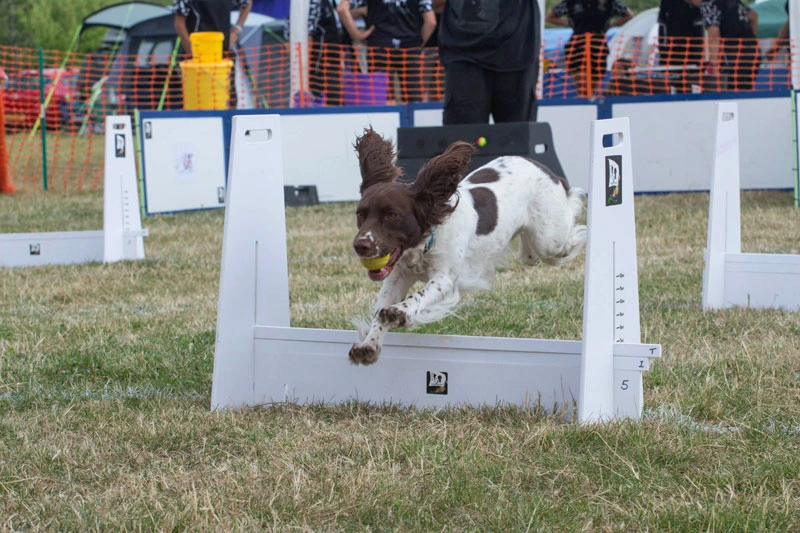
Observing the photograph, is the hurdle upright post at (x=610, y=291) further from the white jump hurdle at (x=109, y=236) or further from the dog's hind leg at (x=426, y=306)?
the white jump hurdle at (x=109, y=236)

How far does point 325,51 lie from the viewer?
11.8 m

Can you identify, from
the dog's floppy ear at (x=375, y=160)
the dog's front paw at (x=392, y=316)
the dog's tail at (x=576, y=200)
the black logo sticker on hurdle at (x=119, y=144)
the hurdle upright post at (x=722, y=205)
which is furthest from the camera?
the black logo sticker on hurdle at (x=119, y=144)

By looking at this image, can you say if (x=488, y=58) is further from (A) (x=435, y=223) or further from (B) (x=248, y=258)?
(B) (x=248, y=258)

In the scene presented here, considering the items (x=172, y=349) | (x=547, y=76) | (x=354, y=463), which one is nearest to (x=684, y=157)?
(x=547, y=76)

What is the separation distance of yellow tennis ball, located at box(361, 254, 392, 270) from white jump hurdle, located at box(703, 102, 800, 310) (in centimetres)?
207

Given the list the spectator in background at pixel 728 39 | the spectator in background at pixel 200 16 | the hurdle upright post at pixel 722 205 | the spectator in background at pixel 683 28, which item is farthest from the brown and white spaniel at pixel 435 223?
the spectator in background at pixel 683 28

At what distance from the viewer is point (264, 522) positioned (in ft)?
7.94

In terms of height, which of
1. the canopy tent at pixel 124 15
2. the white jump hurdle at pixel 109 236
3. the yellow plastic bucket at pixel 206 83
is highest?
the canopy tent at pixel 124 15

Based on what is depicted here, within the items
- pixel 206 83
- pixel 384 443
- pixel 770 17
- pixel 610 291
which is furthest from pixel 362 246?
pixel 770 17

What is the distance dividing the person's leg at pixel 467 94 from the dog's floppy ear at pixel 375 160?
2681mm

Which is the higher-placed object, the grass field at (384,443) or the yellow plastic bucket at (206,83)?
the yellow plastic bucket at (206,83)

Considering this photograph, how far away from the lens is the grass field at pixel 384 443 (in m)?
2.44

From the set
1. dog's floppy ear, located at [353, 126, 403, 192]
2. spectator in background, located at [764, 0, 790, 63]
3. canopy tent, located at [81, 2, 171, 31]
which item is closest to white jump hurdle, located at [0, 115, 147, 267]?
dog's floppy ear, located at [353, 126, 403, 192]

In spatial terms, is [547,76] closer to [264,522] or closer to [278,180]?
[278,180]
